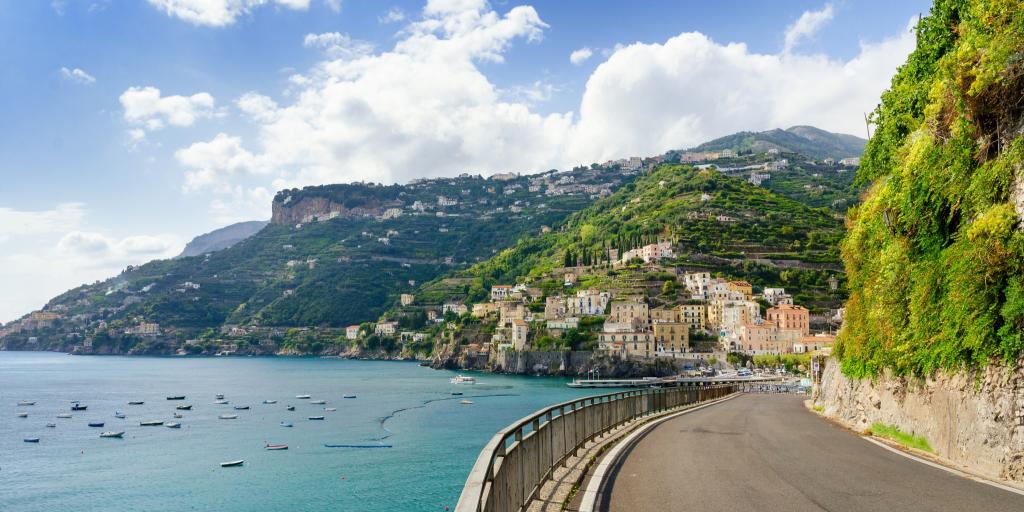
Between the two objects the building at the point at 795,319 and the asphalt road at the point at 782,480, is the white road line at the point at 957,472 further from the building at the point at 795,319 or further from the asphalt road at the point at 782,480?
the building at the point at 795,319

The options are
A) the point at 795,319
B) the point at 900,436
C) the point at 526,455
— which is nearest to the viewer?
the point at 526,455


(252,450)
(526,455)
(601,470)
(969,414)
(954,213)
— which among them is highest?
(954,213)

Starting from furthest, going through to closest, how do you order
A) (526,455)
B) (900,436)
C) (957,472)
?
(900,436) → (957,472) → (526,455)

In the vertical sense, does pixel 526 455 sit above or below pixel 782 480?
above

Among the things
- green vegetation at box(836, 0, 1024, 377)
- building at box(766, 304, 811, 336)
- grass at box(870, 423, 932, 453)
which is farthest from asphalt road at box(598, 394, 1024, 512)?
building at box(766, 304, 811, 336)

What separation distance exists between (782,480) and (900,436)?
20.3 ft

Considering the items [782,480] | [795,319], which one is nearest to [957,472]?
[782,480]

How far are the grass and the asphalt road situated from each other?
2.08 ft

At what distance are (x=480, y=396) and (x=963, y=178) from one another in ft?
238

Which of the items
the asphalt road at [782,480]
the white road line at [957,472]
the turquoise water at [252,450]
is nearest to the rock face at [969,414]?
the white road line at [957,472]

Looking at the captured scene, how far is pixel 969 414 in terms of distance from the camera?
419 inches

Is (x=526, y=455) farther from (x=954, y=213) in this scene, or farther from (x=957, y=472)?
(x=954, y=213)

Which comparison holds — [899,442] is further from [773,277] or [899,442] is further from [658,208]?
[658,208]

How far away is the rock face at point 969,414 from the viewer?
9.52m
